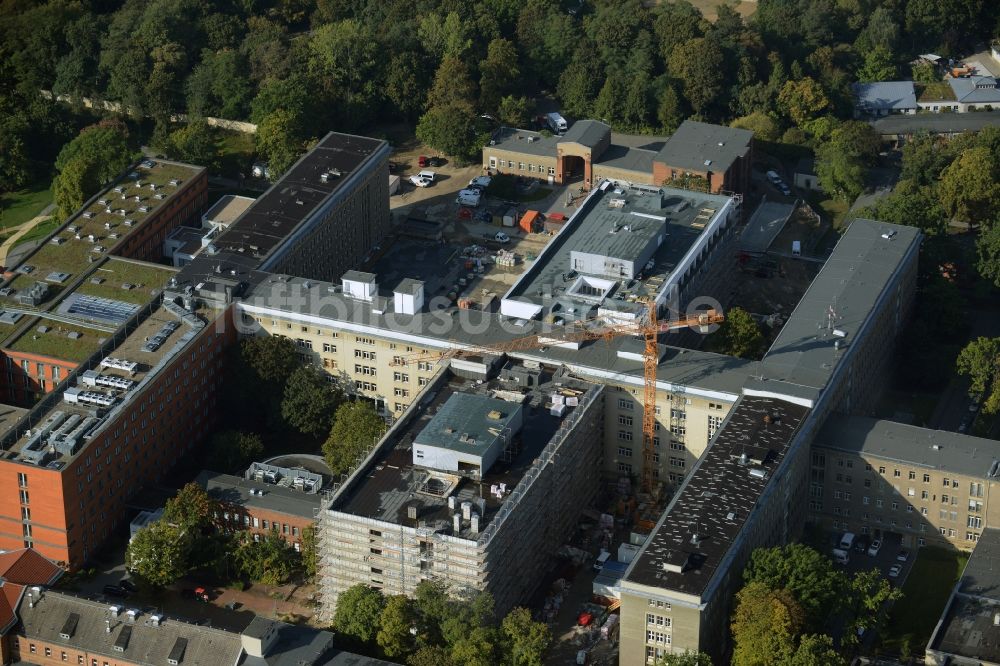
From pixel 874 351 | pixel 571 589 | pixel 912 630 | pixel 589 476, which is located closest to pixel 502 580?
pixel 571 589

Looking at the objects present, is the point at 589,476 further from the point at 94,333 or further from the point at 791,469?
the point at 94,333

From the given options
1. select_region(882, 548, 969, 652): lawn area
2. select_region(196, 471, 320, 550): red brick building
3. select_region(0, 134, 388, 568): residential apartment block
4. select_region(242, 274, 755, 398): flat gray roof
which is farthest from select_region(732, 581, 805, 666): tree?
select_region(0, 134, 388, 568): residential apartment block

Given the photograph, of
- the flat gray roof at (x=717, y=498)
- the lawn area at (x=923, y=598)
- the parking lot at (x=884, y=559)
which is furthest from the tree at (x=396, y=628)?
the parking lot at (x=884, y=559)

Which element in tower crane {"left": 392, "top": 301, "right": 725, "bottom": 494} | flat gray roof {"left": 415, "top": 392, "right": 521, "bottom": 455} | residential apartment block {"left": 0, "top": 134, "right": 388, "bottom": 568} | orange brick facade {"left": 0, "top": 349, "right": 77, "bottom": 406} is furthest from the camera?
orange brick facade {"left": 0, "top": 349, "right": 77, "bottom": 406}

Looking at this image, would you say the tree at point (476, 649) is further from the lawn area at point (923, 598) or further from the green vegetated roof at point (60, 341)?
the green vegetated roof at point (60, 341)

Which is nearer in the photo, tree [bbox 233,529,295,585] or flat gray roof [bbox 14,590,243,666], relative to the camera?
flat gray roof [bbox 14,590,243,666]

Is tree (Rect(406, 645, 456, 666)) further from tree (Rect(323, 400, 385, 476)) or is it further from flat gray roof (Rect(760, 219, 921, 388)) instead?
flat gray roof (Rect(760, 219, 921, 388))

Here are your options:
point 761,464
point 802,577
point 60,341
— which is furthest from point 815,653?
point 60,341
